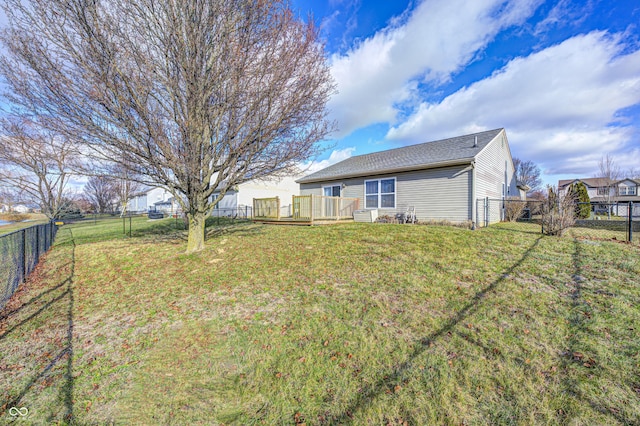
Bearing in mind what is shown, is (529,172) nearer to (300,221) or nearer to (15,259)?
(300,221)

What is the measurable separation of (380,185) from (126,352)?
12.2 meters

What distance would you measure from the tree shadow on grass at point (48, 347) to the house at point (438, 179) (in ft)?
38.8

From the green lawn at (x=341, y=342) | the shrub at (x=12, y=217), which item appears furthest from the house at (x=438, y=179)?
the shrub at (x=12, y=217)

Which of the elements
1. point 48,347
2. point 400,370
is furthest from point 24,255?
point 400,370

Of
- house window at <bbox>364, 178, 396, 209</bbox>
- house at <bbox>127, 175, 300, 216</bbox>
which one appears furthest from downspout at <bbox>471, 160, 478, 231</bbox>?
house at <bbox>127, 175, 300, 216</bbox>

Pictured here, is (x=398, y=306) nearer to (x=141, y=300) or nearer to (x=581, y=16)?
(x=141, y=300)

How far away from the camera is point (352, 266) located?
5.69 metres

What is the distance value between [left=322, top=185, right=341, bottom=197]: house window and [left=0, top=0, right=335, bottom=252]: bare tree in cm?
865

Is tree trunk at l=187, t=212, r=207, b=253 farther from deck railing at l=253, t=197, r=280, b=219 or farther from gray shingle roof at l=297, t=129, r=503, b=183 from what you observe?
gray shingle roof at l=297, t=129, r=503, b=183

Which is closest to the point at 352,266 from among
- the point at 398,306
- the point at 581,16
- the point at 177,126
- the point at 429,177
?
the point at 398,306

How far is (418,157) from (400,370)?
1175 cm

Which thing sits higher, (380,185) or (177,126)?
(177,126)

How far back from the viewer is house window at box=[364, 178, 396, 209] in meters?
13.0

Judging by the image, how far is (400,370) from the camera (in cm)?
270
